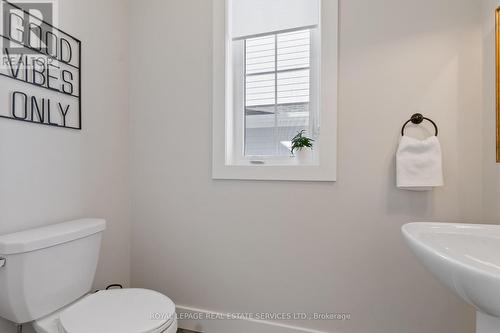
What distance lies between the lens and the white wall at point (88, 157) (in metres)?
1.24

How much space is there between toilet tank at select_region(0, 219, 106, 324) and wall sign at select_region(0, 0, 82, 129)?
514 mm

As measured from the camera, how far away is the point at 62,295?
1.22m

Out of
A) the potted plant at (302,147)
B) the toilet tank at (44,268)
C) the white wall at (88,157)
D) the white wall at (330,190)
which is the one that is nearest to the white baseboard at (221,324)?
the white wall at (330,190)

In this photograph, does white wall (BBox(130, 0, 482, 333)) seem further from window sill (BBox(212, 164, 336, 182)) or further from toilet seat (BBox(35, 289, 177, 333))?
toilet seat (BBox(35, 289, 177, 333))

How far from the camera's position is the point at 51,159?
1375 mm

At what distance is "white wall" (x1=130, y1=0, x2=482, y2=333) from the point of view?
4.32 ft

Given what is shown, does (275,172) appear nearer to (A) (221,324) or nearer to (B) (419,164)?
(B) (419,164)

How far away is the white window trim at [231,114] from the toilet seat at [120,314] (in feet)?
2.33

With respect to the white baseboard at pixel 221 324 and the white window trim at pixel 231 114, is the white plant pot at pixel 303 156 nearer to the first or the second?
the white window trim at pixel 231 114

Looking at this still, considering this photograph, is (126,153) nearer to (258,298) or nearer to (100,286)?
(100,286)

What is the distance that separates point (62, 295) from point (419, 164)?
1.62 m

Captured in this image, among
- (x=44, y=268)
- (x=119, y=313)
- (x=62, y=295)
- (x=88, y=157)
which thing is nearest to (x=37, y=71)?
(x=88, y=157)

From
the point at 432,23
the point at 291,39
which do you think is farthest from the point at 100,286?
the point at 432,23

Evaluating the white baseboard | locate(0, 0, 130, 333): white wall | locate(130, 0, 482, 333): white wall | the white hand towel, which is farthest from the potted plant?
locate(0, 0, 130, 333): white wall
